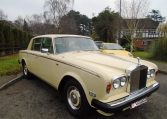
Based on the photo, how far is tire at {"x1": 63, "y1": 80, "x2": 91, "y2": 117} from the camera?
435 centimetres

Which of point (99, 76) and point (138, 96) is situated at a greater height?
point (99, 76)

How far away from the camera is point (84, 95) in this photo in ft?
14.1

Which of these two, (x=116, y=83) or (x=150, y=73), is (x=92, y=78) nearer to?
(x=116, y=83)

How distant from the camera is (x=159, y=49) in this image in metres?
16.3

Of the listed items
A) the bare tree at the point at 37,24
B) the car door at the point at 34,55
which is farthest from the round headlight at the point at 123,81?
the bare tree at the point at 37,24

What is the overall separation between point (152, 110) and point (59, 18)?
1459 inches

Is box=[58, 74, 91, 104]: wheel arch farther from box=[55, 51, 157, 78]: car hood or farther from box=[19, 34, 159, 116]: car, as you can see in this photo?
box=[55, 51, 157, 78]: car hood

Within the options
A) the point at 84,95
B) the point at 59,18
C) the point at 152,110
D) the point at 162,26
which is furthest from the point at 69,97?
the point at 59,18

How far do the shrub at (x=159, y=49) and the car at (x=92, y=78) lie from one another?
37.1 feet

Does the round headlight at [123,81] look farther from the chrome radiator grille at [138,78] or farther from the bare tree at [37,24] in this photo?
the bare tree at [37,24]

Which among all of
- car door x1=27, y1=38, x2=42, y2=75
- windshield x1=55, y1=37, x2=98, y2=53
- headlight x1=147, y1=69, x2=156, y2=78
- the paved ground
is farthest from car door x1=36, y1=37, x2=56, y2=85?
headlight x1=147, y1=69, x2=156, y2=78

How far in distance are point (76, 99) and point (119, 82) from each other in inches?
42.2

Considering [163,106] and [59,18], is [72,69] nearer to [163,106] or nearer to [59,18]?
[163,106]

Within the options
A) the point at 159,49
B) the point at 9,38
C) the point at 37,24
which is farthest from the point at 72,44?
the point at 37,24
